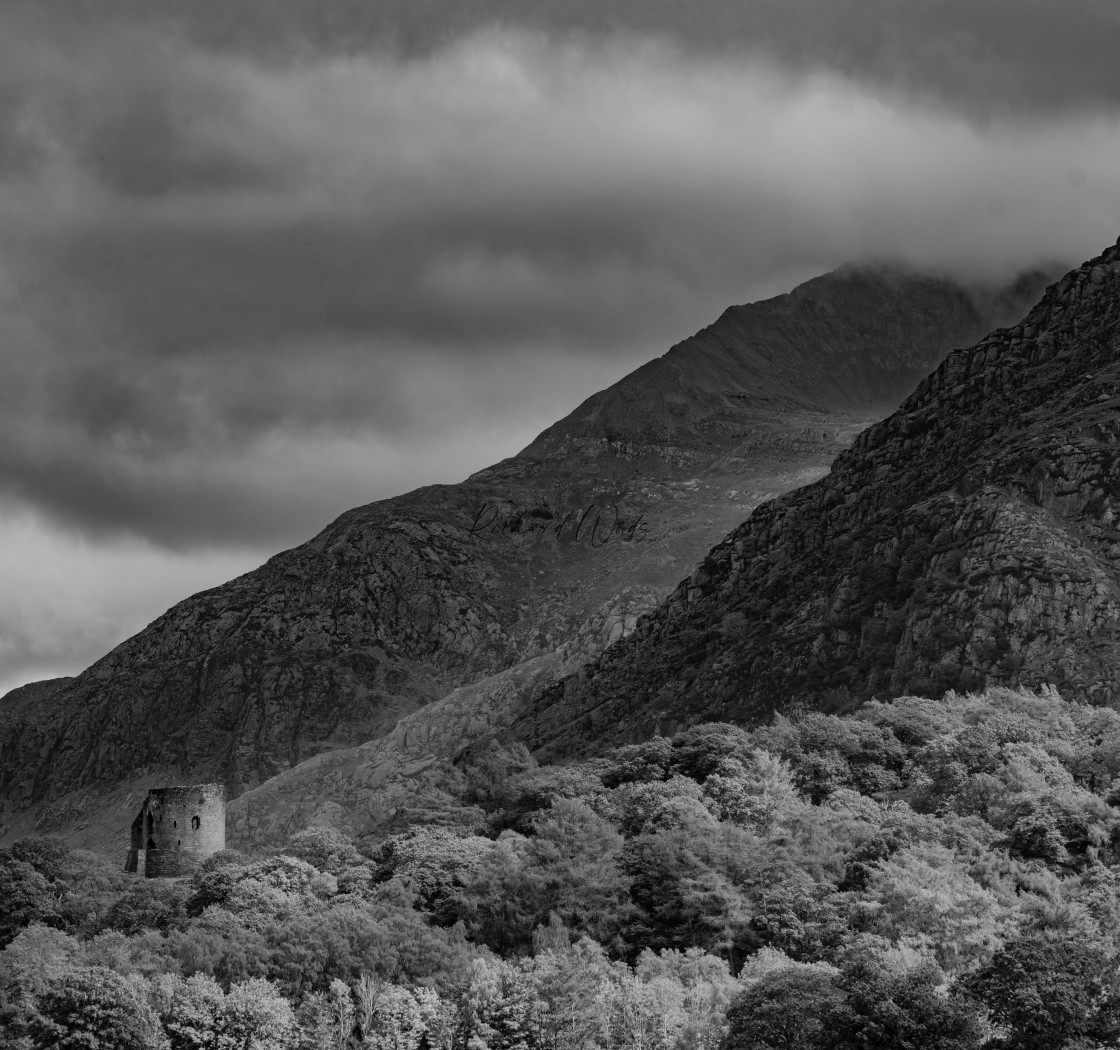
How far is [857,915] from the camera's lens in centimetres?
12269

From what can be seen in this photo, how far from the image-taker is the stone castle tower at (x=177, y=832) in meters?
167

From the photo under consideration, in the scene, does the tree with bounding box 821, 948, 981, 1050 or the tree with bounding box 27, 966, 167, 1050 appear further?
the tree with bounding box 27, 966, 167, 1050

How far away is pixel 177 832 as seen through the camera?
6604 inches

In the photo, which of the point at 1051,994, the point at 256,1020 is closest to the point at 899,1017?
the point at 1051,994

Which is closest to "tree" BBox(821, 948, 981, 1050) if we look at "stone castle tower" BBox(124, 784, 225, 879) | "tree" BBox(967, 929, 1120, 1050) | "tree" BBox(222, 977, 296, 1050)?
"tree" BBox(967, 929, 1120, 1050)

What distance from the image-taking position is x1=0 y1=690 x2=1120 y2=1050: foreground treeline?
10288 cm

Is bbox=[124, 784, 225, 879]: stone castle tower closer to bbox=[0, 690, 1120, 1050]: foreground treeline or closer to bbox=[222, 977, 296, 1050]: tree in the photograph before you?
bbox=[0, 690, 1120, 1050]: foreground treeline

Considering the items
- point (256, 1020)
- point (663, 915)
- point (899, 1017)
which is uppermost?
point (663, 915)

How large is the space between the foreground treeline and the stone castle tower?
345 centimetres

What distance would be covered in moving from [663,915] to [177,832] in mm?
52348

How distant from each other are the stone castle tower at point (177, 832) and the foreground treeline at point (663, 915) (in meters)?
3.45

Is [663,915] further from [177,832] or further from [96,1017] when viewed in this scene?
[177,832]

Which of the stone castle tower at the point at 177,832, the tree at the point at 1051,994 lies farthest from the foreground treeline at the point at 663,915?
the stone castle tower at the point at 177,832

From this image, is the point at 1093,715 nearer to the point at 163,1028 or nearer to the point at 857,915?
the point at 857,915
